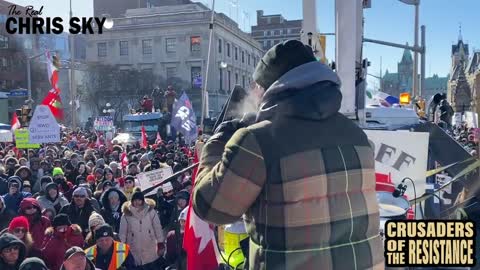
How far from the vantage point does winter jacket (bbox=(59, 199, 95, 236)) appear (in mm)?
6891

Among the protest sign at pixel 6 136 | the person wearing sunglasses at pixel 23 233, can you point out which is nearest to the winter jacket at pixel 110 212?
the person wearing sunglasses at pixel 23 233

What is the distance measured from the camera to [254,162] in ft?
6.08

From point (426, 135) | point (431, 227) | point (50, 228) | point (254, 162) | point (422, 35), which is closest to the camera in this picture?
point (254, 162)

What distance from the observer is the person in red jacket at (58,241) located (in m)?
5.36

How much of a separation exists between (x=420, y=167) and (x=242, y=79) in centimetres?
6864

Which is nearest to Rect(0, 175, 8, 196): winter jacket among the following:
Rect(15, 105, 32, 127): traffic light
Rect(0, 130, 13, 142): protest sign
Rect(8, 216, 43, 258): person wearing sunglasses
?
Rect(8, 216, 43, 258): person wearing sunglasses

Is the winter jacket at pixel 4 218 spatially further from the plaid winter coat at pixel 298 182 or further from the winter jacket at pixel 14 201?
the plaid winter coat at pixel 298 182

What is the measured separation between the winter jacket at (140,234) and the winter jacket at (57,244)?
882 mm

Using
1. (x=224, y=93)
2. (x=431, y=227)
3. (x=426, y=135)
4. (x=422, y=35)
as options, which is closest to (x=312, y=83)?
(x=431, y=227)

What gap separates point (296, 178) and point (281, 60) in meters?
0.52

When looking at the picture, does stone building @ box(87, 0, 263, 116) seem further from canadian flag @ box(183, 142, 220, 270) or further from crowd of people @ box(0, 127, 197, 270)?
canadian flag @ box(183, 142, 220, 270)

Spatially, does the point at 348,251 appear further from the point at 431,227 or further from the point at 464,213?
the point at 464,213

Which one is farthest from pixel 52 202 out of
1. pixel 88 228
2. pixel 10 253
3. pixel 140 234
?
pixel 10 253

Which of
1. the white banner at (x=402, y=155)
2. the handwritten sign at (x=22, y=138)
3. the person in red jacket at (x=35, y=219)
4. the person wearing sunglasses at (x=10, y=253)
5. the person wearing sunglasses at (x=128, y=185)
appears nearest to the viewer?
the white banner at (x=402, y=155)
